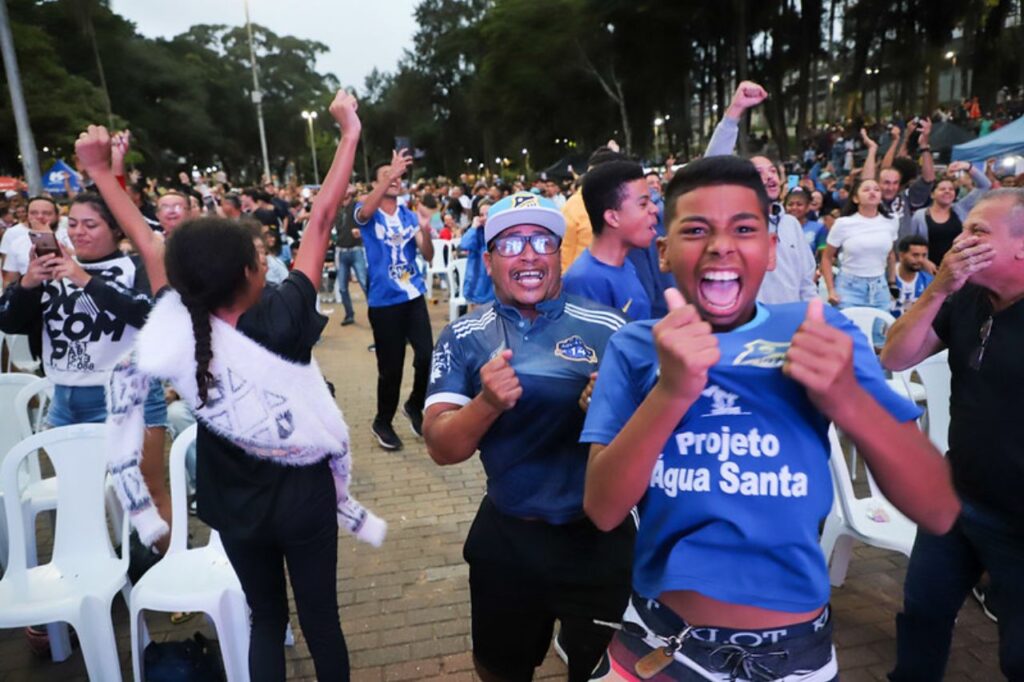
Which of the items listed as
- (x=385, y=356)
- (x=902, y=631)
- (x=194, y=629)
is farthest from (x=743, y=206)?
(x=385, y=356)

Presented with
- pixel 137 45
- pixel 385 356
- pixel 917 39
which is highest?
pixel 137 45

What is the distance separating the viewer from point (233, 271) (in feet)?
6.95

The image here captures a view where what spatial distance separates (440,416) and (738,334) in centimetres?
98

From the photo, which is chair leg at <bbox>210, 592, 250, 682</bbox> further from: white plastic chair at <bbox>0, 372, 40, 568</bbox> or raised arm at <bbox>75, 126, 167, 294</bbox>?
white plastic chair at <bbox>0, 372, 40, 568</bbox>

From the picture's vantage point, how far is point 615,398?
145 cm

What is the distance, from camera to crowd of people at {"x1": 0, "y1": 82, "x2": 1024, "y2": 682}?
131 cm

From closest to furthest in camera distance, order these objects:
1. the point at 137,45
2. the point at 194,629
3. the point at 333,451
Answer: the point at 333,451, the point at 194,629, the point at 137,45

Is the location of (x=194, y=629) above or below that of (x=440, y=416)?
below

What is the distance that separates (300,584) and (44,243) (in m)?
1.90

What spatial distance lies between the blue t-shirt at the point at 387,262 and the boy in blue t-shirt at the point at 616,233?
2.67 meters

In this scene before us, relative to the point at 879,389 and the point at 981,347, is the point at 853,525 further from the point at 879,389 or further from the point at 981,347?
the point at 879,389

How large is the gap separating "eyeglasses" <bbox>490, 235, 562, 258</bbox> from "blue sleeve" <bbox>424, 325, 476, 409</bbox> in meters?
0.32

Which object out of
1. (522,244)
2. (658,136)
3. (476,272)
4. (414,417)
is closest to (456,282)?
(476,272)

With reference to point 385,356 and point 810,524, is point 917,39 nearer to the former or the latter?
point 385,356
